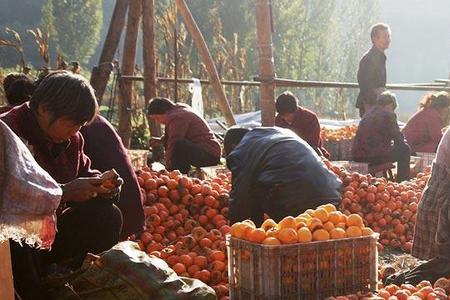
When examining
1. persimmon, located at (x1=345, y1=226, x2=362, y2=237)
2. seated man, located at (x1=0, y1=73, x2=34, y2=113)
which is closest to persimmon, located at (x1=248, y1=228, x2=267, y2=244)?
persimmon, located at (x1=345, y1=226, x2=362, y2=237)

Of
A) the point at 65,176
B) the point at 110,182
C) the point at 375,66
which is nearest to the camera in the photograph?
the point at 110,182

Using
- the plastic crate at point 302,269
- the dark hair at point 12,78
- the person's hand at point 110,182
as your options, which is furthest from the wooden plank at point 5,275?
the dark hair at point 12,78

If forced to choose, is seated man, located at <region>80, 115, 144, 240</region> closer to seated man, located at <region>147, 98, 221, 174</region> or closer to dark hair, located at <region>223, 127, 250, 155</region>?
dark hair, located at <region>223, 127, 250, 155</region>

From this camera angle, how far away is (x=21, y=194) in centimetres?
247

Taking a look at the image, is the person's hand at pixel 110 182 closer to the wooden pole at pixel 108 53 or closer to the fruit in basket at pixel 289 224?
the fruit in basket at pixel 289 224

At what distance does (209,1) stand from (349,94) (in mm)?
10653

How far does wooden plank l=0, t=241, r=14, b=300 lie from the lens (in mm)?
2587

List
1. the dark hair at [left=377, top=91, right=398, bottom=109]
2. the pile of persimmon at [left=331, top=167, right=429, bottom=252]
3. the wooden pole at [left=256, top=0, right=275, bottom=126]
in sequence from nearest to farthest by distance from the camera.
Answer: the pile of persimmon at [left=331, top=167, right=429, bottom=252]
the wooden pole at [left=256, top=0, right=275, bottom=126]
the dark hair at [left=377, top=91, right=398, bottom=109]

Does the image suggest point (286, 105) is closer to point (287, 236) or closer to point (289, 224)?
point (289, 224)

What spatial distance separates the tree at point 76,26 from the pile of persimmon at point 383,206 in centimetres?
4536

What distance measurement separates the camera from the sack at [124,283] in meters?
3.21

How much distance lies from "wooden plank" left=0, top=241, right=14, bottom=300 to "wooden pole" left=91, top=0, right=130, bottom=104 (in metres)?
5.68

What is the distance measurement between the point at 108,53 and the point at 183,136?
1.20 metres

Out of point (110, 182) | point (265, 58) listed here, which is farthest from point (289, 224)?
point (265, 58)
